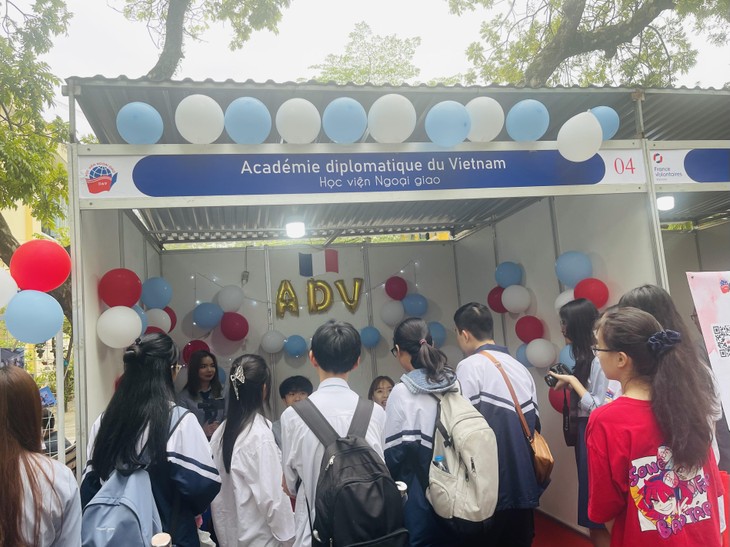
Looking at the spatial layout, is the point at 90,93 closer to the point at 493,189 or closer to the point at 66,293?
the point at 493,189

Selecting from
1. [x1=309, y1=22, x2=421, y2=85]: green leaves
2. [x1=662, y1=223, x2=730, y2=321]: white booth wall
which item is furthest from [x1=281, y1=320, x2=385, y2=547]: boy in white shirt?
[x1=309, y1=22, x2=421, y2=85]: green leaves

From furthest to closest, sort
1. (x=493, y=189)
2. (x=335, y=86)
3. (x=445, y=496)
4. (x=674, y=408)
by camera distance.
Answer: (x=493, y=189) → (x=335, y=86) → (x=445, y=496) → (x=674, y=408)

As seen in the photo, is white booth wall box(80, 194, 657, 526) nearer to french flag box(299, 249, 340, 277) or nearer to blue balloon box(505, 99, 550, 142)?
french flag box(299, 249, 340, 277)

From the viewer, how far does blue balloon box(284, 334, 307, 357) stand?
19.9 feet

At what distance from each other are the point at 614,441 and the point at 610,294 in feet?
8.12

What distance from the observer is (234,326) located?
19.1 feet

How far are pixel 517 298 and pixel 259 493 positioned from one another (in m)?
3.29

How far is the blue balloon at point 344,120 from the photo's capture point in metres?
3.15

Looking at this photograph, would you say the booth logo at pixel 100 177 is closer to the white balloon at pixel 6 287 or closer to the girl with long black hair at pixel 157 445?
the white balloon at pixel 6 287

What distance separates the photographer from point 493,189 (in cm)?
350

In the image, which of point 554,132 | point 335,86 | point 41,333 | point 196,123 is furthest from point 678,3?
point 41,333

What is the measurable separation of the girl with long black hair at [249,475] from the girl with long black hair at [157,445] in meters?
0.32

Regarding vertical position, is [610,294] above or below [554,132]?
below

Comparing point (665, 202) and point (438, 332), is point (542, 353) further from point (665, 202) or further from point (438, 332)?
point (665, 202)
